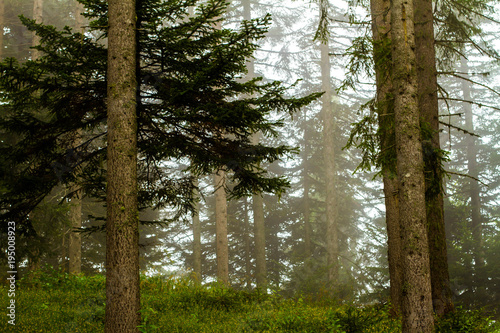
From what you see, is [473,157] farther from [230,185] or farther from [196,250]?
[196,250]

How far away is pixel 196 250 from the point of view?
72.0 ft

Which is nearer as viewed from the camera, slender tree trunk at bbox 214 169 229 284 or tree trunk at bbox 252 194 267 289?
slender tree trunk at bbox 214 169 229 284

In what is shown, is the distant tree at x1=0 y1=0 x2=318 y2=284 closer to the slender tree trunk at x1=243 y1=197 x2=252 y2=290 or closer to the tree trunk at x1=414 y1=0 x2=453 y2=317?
the tree trunk at x1=414 y1=0 x2=453 y2=317

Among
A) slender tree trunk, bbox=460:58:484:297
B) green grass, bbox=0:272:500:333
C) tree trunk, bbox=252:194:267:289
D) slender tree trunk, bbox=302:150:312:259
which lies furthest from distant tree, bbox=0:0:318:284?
slender tree trunk, bbox=302:150:312:259

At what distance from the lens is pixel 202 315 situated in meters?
7.36

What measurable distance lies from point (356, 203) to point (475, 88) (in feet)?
47.9

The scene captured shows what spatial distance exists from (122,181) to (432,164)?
5.26m

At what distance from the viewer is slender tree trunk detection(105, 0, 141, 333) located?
5.28 metres

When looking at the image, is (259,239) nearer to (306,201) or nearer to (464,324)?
(306,201)

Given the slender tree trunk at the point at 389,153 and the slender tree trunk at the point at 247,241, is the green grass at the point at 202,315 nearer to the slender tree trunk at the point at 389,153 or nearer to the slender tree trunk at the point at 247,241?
the slender tree trunk at the point at 389,153

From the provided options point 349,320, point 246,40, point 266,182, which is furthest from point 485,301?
point 246,40

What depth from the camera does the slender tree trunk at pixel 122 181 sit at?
208 inches

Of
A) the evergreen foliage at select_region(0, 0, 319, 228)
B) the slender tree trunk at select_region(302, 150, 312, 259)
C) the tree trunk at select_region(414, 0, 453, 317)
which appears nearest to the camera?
the evergreen foliage at select_region(0, 0, 319, 228)

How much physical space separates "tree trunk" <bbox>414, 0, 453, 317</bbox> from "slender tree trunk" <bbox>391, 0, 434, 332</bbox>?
0.82 m
